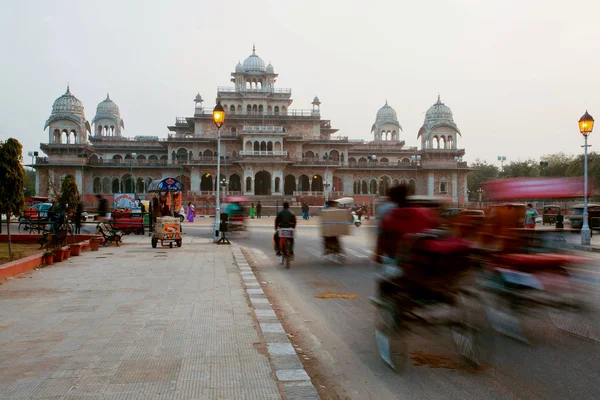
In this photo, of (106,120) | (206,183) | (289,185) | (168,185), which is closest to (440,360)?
(168,185)

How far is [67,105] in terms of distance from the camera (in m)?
71.9

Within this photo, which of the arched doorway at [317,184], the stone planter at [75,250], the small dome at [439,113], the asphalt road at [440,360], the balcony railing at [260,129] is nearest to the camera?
the asphalt road at [440,360]

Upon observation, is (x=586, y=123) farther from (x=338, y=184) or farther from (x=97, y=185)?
(x=97, y=185)

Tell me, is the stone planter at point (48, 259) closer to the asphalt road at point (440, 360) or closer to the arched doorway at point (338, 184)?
the asphalt road at point (440, 360)

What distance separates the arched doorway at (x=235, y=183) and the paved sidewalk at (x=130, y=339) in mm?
56905

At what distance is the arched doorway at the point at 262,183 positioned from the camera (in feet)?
218

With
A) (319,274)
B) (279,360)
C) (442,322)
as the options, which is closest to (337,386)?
(279,360)

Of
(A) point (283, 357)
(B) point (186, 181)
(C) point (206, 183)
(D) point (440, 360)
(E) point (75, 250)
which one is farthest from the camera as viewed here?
(B) point (186, 181)

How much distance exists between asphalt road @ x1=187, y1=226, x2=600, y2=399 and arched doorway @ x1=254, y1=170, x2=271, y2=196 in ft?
190

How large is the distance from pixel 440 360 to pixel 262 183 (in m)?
62.5

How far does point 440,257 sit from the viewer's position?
5.22 meters

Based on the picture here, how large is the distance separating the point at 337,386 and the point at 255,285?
17.5 ft

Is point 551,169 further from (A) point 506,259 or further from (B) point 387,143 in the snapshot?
(A) point 506,259

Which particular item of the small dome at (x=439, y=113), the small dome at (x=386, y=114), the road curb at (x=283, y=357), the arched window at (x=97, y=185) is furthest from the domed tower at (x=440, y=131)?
the road curb at (x=283, y=357)
